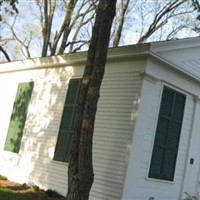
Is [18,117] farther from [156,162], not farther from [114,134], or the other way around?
[156,162]

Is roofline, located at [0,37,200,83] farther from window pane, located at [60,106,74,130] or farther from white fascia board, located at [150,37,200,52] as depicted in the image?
window pane, located at [60,106,74,130]

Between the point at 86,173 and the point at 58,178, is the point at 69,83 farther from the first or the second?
the point at 86,173

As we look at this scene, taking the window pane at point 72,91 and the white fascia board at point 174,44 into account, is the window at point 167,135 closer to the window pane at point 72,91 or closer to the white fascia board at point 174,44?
the white fascia board at point 174,44

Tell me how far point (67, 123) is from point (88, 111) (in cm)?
364

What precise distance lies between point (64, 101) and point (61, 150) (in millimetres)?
1455

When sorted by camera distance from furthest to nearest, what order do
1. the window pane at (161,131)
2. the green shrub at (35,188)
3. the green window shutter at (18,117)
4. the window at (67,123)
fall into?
the green window shutter at (18,117)
the green shrub at (35,188)
the window at (67,123)
the window pane at (161,131)

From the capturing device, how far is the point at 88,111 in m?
8.74

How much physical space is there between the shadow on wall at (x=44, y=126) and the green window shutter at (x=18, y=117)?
30 centimetres

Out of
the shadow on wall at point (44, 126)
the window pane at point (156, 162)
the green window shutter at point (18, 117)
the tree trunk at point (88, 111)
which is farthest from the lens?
the green window shutter at point (18, 117)

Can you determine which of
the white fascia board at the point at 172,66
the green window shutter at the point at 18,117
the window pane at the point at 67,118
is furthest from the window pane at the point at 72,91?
the white fascia board at the point at 172,66

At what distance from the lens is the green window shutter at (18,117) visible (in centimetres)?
1430

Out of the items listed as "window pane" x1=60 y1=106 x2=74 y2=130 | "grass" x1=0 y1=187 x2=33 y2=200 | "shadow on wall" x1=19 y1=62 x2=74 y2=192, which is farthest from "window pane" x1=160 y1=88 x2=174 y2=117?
"grass" x1=0 y1=187 x2=33 y2=200

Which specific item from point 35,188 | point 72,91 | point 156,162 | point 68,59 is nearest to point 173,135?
point 156,162

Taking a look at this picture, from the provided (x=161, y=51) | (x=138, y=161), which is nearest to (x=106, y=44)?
(x=161, y=51)
